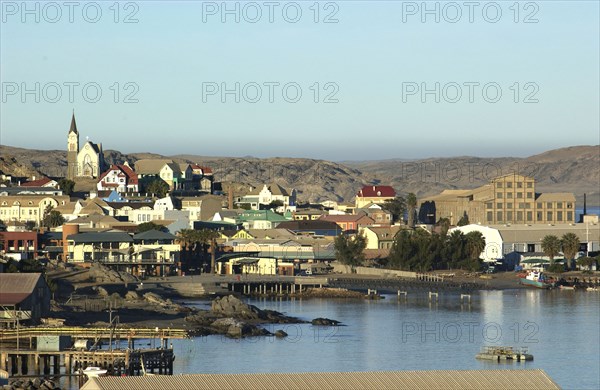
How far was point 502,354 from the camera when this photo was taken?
2879 inches

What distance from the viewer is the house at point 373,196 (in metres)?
188

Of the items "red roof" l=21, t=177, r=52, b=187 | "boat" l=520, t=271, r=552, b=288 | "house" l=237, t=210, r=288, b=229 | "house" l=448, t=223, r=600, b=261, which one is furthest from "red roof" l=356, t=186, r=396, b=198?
"boat" l=520, t=271, r=552, b=288

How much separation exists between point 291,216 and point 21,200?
27.6m

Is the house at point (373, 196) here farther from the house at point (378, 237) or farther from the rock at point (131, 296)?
the rock at point (131, 296)

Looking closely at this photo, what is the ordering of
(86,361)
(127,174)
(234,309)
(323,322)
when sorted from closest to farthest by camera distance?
(86,361) → (323,322) → (234,309) → (127,174)

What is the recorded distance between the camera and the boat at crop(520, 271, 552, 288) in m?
118

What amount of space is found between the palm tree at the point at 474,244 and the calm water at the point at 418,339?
19619mm

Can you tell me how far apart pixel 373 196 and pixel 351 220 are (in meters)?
32.7

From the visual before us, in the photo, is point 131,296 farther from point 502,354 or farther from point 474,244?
point 474,244

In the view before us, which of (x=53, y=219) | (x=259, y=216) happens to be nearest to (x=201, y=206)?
(x=259, y=216)

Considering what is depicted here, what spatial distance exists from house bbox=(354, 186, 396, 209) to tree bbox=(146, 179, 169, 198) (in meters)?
22.4

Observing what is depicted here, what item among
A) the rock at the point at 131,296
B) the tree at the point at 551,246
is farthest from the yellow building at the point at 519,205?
the rock at the point at 131,296

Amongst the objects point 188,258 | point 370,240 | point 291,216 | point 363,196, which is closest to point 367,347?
point 188,258

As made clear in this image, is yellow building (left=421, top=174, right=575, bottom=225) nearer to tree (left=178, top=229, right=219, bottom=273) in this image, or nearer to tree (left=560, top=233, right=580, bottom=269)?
tree (left=560, top=233, right=580, bottom=269)
